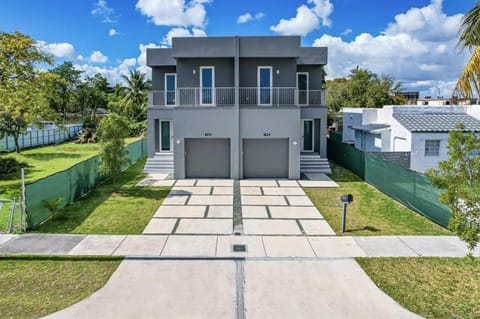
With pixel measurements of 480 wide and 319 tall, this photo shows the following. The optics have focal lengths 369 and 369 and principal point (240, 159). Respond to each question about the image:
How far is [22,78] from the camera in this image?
50.6ft

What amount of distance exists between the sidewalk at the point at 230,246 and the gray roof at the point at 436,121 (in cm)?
1108

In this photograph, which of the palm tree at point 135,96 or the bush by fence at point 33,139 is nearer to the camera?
the bush by fence at point 33,139

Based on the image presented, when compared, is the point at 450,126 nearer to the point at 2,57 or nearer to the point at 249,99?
the point at 249,99

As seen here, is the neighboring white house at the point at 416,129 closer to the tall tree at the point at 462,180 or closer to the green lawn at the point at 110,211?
the green lawn at the point at 110,211

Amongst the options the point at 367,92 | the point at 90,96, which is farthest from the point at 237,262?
the point at 90,96

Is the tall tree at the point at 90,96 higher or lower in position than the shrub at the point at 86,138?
higher

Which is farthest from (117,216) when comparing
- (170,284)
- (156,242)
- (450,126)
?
(450,126)

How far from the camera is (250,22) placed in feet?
67.4

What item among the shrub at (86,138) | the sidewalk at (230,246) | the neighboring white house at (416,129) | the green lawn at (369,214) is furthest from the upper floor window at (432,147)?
the shrub at (86,138)

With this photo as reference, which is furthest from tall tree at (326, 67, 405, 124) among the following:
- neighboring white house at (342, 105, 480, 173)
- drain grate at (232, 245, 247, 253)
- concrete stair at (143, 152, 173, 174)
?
drain grate at (232, 245, 247, 253)

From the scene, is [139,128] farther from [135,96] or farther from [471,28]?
[471,28]

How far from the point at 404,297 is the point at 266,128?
12162 mm

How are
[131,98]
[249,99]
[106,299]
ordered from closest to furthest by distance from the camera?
1. [106,299]
2. [249,99]
3. [131,98]

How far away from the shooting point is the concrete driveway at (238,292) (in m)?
6.07
